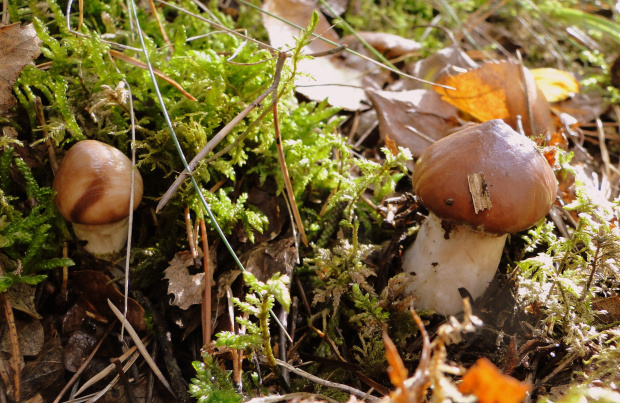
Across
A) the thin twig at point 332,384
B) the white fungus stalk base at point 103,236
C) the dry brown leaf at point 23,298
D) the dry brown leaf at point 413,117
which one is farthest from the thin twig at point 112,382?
the dry brown leaf at point 413,117

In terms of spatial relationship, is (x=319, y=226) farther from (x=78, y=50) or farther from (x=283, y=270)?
(x=78, y=50)

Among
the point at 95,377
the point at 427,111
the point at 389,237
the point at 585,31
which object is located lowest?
the point at 95,377

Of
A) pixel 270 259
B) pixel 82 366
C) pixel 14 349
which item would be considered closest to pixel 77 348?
pixel 82 366

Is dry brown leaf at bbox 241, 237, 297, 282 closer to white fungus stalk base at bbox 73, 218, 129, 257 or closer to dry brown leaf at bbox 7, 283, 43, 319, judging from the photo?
white fungus stalk base at bbox 73, 218, 129, 257

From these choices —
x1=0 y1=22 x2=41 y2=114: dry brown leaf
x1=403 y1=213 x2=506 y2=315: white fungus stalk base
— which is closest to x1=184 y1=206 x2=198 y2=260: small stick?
x1=0 y1=22 x2=41 y2=114: dry brown leaf

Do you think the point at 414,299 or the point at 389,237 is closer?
the point at 414,299

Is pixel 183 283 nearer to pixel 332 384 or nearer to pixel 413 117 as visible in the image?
pixel 332 384

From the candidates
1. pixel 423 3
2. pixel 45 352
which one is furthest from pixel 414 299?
pixel 423 3
